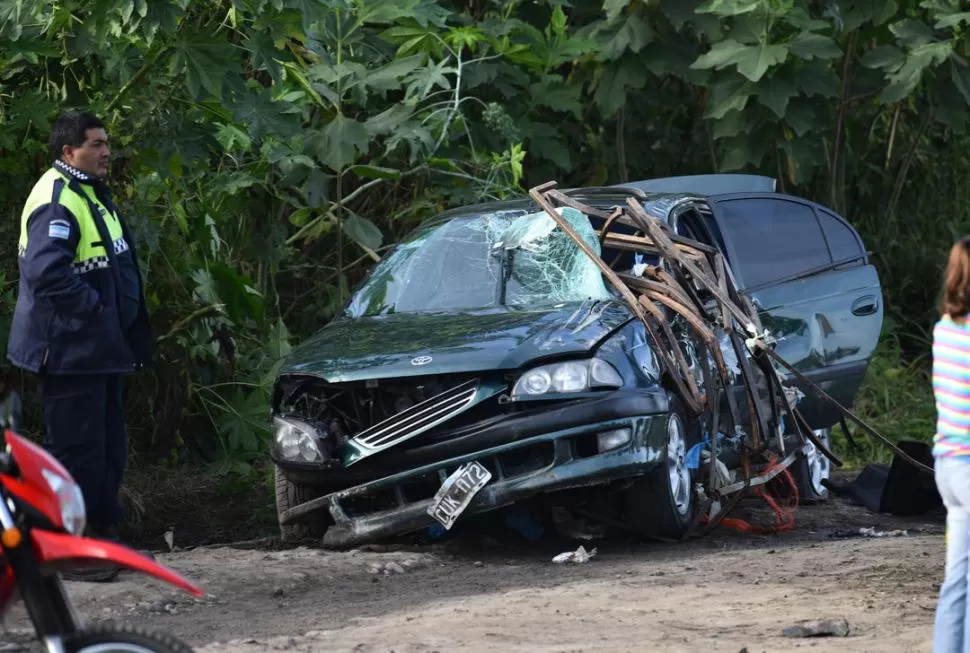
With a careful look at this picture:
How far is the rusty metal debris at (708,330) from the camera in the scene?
27.7 feet

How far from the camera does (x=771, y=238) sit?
394 inches

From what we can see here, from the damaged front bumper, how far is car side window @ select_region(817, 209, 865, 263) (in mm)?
2790

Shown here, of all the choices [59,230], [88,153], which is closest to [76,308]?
[59,230]

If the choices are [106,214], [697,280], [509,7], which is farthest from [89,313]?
[509,7]

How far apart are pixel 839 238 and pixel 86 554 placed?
22.8ft

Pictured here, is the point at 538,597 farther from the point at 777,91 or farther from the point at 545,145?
the point at 545,145

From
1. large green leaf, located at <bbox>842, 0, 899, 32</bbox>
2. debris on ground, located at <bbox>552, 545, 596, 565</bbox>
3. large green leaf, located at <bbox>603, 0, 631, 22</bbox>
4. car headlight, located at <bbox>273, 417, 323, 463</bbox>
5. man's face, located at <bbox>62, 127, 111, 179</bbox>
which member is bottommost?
debris on ground, located at <bbox>552, 545, 596, 565</bbox>

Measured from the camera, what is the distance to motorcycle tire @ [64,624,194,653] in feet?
14.1

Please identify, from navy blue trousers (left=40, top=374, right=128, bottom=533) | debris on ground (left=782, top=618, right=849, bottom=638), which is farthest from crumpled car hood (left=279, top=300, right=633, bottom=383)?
debris on ground (left=782, top=618, right=849, bottom=638)

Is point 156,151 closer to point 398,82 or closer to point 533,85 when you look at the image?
point 398,82

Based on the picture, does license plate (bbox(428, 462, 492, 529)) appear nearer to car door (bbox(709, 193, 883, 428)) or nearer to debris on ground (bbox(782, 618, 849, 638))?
debris on ground (bbox(782, 618, 849, 638))

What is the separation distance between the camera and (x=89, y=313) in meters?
7.42

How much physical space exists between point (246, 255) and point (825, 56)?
4.39 m

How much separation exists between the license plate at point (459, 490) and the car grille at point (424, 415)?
10.1 inches
